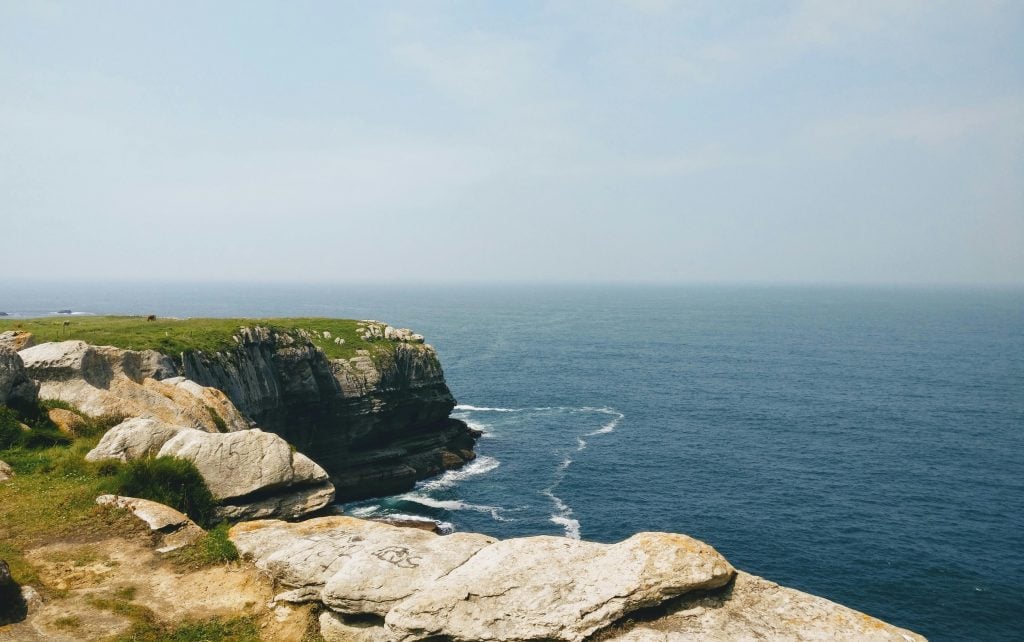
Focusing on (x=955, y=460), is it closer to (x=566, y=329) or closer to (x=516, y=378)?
(x=516, y=378)

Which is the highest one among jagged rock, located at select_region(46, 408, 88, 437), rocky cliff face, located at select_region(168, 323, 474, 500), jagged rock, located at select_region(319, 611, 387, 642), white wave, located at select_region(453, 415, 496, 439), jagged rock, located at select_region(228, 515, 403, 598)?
jagged rock, located at select_region(46, 408, 88, 437)

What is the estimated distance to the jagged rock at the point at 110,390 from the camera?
25.4 m

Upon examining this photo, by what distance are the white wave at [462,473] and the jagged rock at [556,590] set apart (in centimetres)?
5214

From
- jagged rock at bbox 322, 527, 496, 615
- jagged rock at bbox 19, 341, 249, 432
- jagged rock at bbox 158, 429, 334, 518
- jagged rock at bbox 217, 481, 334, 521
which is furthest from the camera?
jagged rock at bbox 19, 341, 249, 432

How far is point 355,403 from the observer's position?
64.2m

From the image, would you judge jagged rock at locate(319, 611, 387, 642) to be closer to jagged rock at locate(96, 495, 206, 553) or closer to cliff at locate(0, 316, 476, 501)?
jagged rock at locate(96, 495, 206, 553)

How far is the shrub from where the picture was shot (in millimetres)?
17516

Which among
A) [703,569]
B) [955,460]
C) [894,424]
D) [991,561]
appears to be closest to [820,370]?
[894,424]

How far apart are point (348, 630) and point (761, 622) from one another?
8.13 meters

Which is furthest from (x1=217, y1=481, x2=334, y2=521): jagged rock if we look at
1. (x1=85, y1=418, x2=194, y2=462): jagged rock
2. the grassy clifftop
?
the grassy clifftop

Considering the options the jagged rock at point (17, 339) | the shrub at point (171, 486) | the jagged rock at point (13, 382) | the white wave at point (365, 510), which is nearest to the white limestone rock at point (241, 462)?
the shrub at point (171, 486)

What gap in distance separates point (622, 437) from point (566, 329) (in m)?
121

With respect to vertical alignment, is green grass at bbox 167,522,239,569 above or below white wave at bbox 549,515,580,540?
above

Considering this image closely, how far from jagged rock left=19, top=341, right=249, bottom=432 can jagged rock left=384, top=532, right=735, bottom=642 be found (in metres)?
18.3
